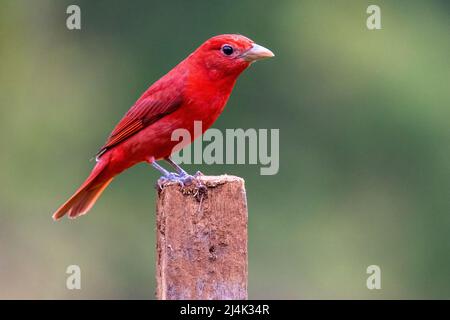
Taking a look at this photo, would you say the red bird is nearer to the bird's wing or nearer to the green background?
the bird's wing

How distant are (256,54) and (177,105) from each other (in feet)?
1.87

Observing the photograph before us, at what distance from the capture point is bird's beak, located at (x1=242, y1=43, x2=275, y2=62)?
6.50 metres

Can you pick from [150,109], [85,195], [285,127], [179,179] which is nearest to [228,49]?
[150,109]

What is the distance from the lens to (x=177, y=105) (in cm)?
668

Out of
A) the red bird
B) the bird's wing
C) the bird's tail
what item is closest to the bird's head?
the red bird

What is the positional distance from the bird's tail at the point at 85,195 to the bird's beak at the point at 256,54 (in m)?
1.10

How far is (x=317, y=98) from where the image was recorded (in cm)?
1630

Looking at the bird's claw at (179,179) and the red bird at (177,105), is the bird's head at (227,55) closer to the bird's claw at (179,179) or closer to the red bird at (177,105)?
the red bird at (177,105)

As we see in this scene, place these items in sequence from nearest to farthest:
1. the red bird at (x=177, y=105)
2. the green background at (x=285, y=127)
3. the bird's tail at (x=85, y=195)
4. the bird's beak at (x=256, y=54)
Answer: the bird's beak at (x=256, y=54)
the red bird at (x=177, y=105)
the bird's tail at (x=85, y=195)
the green background at (x=285, y=127)

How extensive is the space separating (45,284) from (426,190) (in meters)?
5.82

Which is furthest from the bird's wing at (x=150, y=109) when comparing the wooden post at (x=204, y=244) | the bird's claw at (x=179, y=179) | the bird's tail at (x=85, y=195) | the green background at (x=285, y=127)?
the green background at (x=285, y=127)

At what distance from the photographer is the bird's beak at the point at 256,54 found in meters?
6.50

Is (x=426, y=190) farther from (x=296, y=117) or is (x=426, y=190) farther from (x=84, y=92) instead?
(x=84, y=92)

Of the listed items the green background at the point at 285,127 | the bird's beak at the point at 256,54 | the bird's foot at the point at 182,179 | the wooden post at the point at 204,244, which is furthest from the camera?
the green background at the point at 285,127
